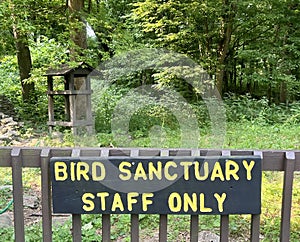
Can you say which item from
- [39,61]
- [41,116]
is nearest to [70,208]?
[41,116]

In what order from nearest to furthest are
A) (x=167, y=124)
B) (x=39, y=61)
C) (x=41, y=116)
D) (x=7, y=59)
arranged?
1. (x=167, y=124)
2. (x=41, y=116)
3. (x=39, y=61)
4. (x=7, y=59)

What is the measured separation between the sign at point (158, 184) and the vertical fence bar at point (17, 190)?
0.62 ft

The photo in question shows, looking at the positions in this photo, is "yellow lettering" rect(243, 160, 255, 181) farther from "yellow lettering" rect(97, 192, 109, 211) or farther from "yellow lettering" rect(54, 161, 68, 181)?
"yellow lettering" rect(54, 161, 68, 181)

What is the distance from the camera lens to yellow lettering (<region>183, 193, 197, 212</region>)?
1.58 metres

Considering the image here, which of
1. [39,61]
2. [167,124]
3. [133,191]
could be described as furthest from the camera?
[39,61]

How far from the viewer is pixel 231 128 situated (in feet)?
22.0

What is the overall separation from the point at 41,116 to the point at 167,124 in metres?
3.21

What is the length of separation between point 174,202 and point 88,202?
397 millimetres

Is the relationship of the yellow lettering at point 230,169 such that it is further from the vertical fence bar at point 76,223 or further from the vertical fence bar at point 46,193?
the vertical fence bar at point 46,193

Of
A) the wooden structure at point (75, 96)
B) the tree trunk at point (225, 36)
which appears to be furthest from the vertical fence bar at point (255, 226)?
the tree trunk at point (225, 36)

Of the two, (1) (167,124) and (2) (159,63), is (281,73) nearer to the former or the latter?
(2) (159,63)

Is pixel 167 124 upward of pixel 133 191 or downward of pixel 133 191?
downward

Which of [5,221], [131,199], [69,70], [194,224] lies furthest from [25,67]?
[194,224]

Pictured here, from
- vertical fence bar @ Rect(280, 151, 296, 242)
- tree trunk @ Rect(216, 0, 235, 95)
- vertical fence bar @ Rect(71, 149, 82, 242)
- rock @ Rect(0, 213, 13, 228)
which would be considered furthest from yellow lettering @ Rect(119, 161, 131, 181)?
tree trunk @ Rect(216, 0, 235, 95)
